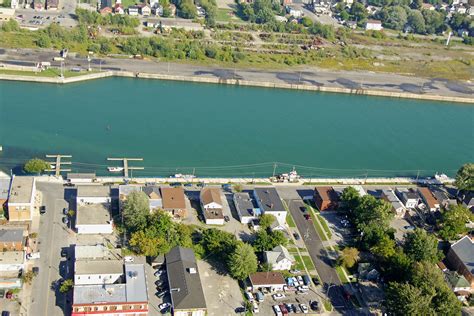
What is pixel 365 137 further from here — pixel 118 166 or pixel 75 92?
pixel 75 92

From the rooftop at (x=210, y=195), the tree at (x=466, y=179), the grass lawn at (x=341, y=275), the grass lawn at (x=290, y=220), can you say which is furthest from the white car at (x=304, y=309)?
the tree at (x=466, y=179)

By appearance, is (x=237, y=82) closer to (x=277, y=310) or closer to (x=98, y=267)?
(x=98, y=267)

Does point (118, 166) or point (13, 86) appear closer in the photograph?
point (118, 166)

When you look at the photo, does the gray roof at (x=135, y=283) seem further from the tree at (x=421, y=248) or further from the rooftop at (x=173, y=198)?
the tree at (x=421, y=248)

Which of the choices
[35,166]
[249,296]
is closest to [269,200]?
[249,296]

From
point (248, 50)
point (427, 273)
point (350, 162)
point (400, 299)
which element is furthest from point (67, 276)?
point (248, 50)

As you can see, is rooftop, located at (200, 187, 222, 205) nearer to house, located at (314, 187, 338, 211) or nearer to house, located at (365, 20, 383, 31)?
house, located at (314, 187, 338, 211)

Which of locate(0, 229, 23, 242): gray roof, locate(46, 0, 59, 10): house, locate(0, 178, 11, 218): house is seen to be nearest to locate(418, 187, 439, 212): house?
locate(0, 229, 23, 242): gray roof
